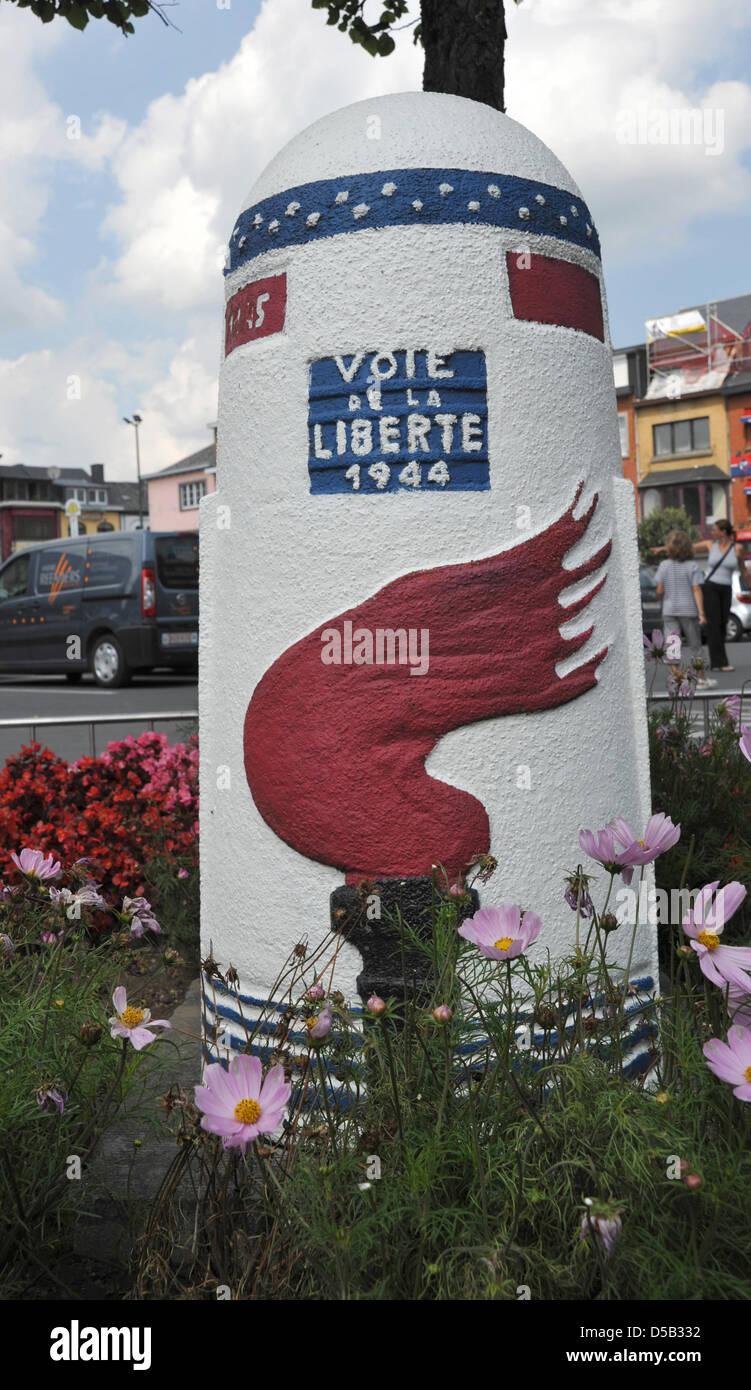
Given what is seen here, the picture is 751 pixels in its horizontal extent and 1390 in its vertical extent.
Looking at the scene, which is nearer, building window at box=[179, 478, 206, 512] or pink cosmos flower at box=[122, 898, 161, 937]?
pink cosmos flower at box=[122, 898, 161, 937]

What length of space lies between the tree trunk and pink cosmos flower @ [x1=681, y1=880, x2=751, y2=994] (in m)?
4.07

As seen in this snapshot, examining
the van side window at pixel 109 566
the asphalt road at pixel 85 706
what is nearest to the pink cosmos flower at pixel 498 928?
the asphalt road at pixel 85 706

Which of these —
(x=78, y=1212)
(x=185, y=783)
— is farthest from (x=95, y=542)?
(x=78, y=1212)

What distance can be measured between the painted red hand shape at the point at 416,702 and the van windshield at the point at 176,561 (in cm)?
1410

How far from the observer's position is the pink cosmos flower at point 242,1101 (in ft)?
5.28

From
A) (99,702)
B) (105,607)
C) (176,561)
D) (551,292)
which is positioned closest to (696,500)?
(176,561)

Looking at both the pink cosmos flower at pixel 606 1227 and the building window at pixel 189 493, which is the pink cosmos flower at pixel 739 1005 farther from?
the building window at pixel 189 493

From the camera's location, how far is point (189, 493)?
52500mm

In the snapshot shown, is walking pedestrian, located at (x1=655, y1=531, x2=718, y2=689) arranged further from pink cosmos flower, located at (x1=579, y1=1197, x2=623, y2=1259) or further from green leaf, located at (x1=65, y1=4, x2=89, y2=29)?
pink cosmos flower, located at (x1=579, y1=1197, x2=623, y2=1259)

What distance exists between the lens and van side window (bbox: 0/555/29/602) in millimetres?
19047

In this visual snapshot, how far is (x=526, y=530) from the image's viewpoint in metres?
3.01

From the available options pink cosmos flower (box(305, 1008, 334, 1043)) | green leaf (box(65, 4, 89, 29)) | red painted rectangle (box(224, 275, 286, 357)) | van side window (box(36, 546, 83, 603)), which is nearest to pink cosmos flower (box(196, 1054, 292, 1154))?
pink cosmos flower (box(305, 1008, 334, 1043))

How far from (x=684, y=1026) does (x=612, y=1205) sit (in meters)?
0.66
